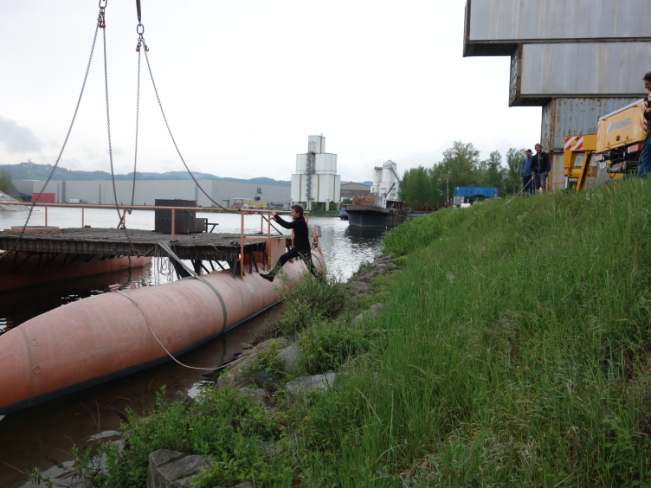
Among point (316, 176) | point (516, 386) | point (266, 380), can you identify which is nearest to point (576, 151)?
point (266, 380)

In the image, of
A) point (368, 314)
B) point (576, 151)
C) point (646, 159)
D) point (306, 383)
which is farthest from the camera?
point (576, 151)

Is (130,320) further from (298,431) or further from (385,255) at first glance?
(385,255)

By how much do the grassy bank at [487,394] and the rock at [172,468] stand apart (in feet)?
0.43

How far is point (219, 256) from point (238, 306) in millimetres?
1383

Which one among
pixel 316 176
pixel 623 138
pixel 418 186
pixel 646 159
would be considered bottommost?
pixel 646 159

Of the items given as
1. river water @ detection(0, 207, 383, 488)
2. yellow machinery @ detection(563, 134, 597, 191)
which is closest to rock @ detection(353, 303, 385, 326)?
river water @ detection(0, 207, 383, 488)

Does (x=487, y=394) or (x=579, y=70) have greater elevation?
(x=579, y=70)

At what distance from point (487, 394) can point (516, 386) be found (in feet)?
0.64

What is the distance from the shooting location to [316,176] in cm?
8131

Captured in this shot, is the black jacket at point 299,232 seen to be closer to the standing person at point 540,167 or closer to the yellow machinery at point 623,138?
the yellow machinery at point 623,138

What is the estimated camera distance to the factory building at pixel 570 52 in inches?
744

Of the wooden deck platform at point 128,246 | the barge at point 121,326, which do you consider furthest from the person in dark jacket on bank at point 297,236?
the wooden deck platform at point 128,246

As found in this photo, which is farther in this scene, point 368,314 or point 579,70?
point 579,70

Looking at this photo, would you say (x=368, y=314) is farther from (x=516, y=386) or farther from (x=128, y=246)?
(x=128, y=246)
